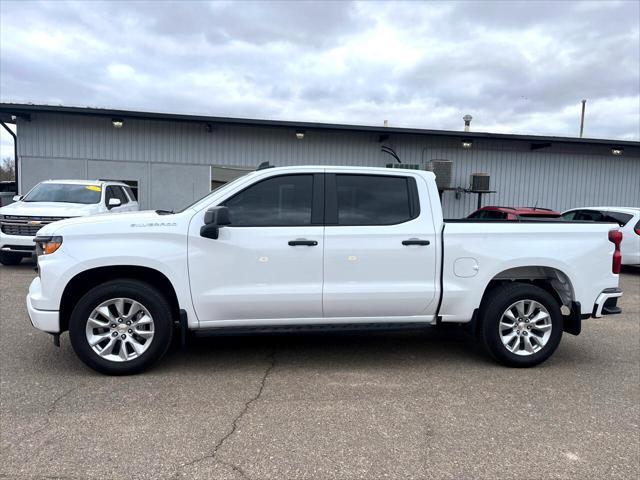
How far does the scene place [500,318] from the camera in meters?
4.65

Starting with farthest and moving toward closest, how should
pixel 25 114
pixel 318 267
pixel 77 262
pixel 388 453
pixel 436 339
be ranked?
pixel 25 114 < pixel 436 339 < pixel 318 267 < pixel 77 262 < pixel 388 453

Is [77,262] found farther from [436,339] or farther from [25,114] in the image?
[25,114]

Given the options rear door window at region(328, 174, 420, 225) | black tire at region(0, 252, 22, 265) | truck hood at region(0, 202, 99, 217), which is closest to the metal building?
truck hood at region(0, 202, 99, 217)

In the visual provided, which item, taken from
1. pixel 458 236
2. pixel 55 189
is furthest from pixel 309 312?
pixel 55 189

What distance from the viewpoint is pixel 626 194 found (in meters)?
18.1

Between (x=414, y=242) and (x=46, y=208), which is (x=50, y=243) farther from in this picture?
(x=46, y=208)

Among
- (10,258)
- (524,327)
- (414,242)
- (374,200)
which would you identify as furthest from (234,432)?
(10,258)

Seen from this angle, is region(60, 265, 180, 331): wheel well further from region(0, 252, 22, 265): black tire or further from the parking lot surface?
region(0, 252, 22, 265): black tire

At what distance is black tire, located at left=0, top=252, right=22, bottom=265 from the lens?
998 centimetres

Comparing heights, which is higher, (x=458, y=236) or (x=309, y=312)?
(x=458, y=236)

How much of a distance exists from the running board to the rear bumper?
167 centimetres

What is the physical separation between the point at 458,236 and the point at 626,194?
666 inches

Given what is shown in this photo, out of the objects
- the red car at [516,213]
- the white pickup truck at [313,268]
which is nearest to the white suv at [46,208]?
the white pickup truck at [313,268]

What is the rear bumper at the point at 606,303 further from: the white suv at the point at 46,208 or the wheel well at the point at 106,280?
the white suv at the point at 46,208
